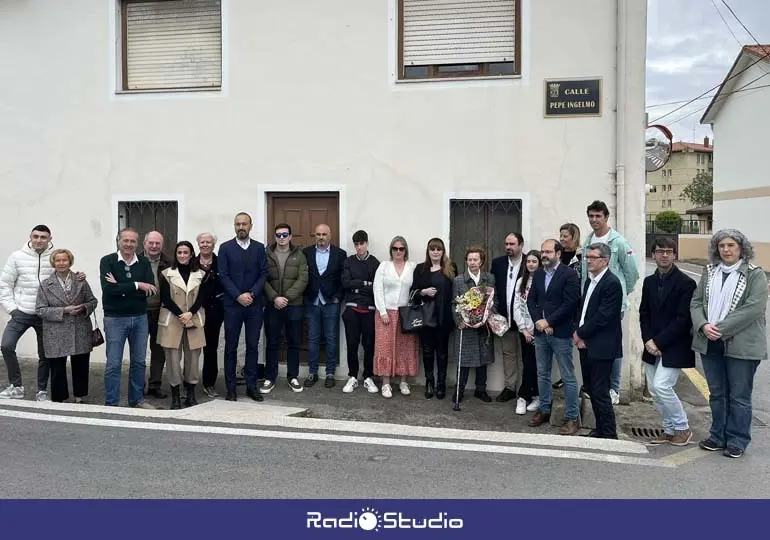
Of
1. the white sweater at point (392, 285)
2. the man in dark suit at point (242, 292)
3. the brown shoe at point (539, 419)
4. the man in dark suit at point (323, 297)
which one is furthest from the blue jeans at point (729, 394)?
the man in dark suit at point (242, 292)

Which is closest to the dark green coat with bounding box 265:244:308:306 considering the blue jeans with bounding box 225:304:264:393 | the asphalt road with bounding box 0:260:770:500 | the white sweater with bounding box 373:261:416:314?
the blue jeans with bounding box 225:304:264:393

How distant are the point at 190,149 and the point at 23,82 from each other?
263 centimetres

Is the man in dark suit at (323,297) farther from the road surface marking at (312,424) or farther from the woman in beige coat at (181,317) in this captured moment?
the woman in beige coat at (181,317)

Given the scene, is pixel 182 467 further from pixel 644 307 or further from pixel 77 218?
pixel 77 218

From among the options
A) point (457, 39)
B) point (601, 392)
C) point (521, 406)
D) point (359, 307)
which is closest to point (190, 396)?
point (359, 307)

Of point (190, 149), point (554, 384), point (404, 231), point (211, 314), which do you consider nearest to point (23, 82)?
point (190, 149)

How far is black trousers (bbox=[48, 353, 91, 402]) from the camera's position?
6.86 meters

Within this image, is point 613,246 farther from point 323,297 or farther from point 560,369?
point 323,297

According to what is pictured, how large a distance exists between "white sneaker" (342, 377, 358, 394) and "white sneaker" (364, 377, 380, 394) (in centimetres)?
12

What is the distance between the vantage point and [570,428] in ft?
20.1

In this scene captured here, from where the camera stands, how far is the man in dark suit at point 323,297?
7.63m

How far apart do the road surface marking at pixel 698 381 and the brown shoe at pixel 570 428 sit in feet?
8.05

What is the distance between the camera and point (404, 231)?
26.5 feet
